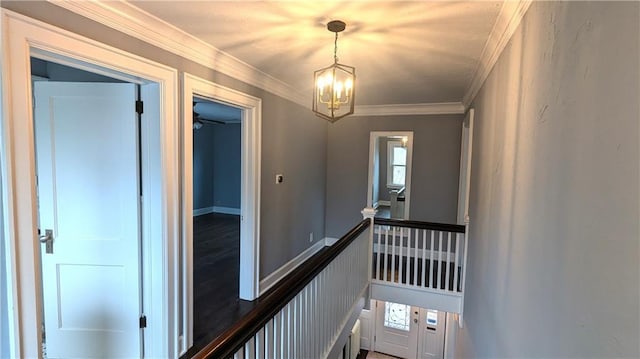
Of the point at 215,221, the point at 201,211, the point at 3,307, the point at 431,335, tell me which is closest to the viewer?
the point at 3,307

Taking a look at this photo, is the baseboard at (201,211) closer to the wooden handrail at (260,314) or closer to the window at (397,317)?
the window at (397,317)

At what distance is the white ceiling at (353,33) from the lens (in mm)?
1814

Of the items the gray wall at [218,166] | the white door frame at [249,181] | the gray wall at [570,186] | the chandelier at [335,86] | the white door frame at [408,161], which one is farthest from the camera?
the gray wall at [218,166]

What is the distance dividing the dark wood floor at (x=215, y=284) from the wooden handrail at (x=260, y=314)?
125 centimetres

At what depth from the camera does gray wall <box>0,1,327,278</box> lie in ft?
7.54

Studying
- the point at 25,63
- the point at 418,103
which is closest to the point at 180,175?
the point at 25,63

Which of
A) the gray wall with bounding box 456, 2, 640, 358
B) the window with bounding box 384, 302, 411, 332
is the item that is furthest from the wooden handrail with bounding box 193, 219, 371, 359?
the window with bounding box 384, 302, 411, 332

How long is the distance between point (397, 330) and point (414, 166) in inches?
161

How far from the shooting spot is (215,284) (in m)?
3.70

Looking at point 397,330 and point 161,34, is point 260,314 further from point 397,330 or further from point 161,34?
point 397,330

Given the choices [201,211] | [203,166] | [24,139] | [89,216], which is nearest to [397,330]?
[201,211]

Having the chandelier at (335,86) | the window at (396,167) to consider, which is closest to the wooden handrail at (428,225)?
the chandelier at (335,86)

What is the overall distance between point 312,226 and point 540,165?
3863mm

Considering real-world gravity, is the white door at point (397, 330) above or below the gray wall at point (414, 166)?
below
